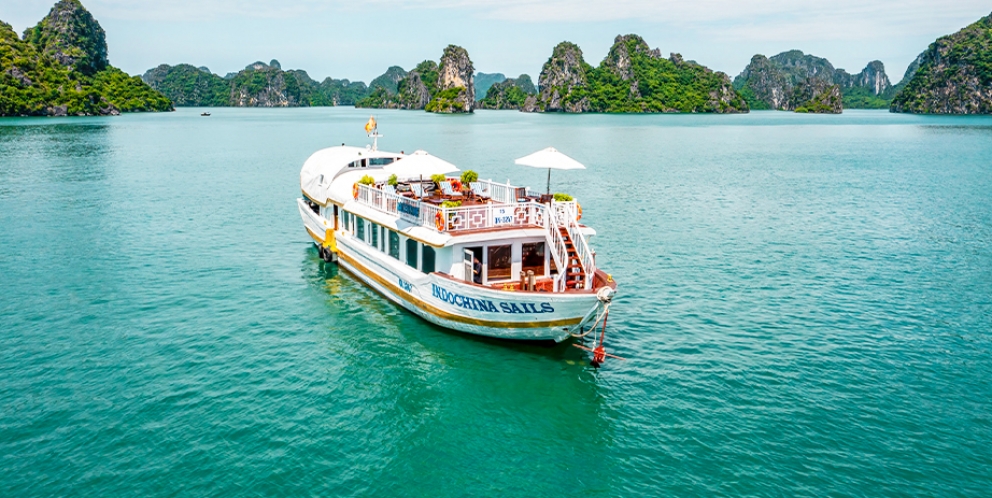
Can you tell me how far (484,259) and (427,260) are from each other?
8.32 feet

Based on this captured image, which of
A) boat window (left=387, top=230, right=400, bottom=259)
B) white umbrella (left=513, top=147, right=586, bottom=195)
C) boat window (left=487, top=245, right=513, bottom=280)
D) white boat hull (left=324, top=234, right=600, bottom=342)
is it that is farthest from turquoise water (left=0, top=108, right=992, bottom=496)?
white umbrella (left=513, top=147, right=586, bottom=195)

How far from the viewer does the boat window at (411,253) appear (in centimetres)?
2891

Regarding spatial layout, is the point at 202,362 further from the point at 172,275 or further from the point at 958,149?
the point at 958,149

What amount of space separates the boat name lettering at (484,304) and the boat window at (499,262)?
179 cm

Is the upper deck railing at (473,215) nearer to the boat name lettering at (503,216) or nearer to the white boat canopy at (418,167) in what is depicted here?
the boat name lettering at (503,216)

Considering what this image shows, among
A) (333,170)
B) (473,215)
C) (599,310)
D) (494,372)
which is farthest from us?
(333,170)

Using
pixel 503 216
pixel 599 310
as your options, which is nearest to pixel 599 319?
pixel 599 310

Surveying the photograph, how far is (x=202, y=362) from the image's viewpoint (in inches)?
977

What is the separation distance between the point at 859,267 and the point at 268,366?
31248mm

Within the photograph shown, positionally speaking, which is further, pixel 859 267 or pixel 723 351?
pixel 859 267

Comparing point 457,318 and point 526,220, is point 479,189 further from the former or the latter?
point 457,318

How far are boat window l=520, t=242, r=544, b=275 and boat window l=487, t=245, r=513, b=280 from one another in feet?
2.11

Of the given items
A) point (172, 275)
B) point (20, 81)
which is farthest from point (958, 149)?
point (20, 81)

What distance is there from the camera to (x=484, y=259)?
88.8 ft
